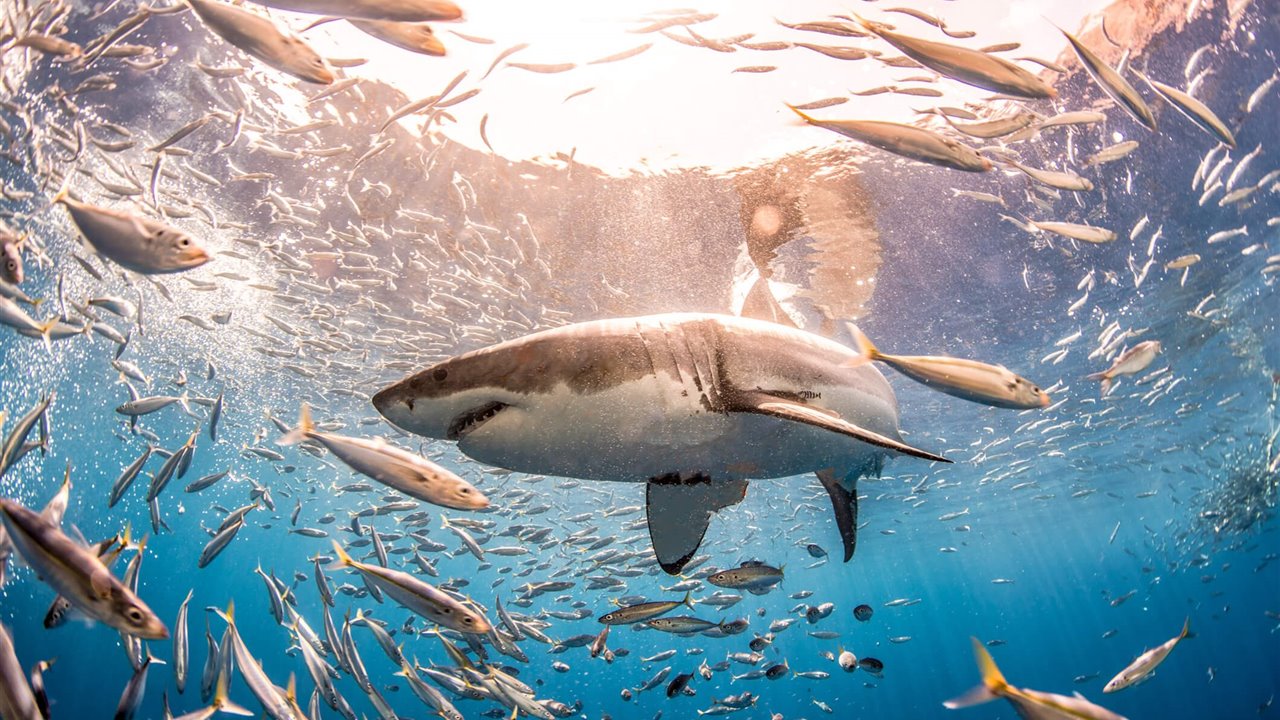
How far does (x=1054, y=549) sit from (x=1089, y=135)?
58.8 meters

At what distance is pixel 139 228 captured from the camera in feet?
9.07

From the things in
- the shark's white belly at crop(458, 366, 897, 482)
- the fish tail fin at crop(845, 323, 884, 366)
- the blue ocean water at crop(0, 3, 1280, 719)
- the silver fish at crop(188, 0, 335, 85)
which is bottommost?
the blue ocean water at crop(0, 3, 1280, 719)

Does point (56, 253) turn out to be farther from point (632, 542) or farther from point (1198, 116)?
point (1198, 116)

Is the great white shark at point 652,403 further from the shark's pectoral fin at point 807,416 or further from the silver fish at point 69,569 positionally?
the silver fish at point 69,569

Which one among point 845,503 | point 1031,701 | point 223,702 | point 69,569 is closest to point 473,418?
point 69,569

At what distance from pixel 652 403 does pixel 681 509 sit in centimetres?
131

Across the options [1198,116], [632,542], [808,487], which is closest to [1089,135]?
[1198,116]

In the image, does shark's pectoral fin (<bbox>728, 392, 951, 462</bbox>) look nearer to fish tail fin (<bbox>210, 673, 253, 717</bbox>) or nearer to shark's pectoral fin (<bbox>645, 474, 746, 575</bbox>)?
shark's pectoral fin (<bbox>645, 474, 746, 575</bbox>)

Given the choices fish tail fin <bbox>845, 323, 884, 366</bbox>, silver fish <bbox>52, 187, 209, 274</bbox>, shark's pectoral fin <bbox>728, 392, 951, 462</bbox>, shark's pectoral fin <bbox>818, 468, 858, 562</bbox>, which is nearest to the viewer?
shark's pectoral fin <bbox>728, 392, 951, 462</bbox>

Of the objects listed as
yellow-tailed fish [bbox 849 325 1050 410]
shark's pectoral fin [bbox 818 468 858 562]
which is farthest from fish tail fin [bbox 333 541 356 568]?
yellow-tailed fish [bbox 849 325 1050 410]

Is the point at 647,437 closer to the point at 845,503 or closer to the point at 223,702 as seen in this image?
the point at 845,503

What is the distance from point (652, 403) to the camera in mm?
2504

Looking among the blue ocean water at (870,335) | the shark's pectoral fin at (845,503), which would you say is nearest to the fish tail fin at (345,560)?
the blue ocean water at (870,335)

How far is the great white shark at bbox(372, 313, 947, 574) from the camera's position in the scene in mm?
2307
